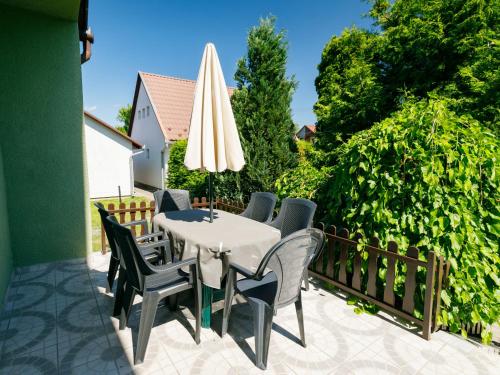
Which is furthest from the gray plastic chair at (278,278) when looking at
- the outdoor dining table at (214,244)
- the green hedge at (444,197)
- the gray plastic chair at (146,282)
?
the green hedge at (444,197)

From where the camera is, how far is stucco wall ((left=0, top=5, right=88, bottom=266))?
4406mm

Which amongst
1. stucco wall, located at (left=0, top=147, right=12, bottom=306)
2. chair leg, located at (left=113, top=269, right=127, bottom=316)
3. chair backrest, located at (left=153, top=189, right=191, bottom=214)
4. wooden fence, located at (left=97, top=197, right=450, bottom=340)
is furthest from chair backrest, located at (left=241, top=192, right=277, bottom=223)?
stucco wall, located at (left=0, top=147, right=12, bottom=306)

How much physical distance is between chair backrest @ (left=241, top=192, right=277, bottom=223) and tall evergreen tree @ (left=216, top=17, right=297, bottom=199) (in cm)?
245

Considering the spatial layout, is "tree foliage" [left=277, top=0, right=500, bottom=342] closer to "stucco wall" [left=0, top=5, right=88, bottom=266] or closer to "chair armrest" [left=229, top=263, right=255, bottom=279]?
"chair armrest" [left=229, top=263, right=255, bottom=279]

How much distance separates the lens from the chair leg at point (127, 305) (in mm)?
2885

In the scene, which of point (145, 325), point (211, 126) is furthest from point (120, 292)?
point (211, 126)

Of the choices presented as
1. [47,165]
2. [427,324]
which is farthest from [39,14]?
[427,324]

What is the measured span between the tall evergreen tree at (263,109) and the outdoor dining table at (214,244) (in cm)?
362

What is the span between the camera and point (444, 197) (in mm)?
3127

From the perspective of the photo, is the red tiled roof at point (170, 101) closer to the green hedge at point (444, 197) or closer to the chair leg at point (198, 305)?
the green hedge at point (444, 197)

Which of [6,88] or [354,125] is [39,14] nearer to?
[6,88]

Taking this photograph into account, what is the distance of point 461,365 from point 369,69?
22.8 feet

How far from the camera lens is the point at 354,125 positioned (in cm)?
764

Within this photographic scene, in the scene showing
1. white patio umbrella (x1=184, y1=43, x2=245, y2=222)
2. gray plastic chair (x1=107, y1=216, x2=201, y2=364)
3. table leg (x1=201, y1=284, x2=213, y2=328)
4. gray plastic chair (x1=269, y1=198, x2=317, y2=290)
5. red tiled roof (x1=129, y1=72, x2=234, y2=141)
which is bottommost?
table leg (x1=201, y1=284, x2=213, y2=328)
